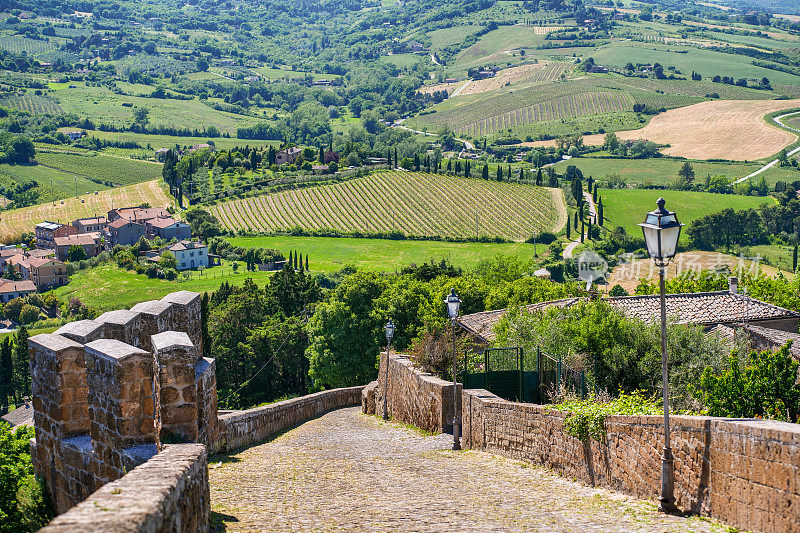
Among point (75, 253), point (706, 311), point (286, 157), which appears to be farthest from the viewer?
point (286, 157)

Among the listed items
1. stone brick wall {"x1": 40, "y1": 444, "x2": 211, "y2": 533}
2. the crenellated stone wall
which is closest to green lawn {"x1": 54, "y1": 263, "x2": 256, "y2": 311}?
the crenellated stone wall

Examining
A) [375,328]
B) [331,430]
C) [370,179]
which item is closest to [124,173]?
[370,179]

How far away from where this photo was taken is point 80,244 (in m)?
118

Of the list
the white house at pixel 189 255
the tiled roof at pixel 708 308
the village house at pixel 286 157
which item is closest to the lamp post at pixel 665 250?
the tiled roof at pixel 708 308

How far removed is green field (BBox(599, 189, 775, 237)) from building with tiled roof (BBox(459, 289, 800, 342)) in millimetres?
78274

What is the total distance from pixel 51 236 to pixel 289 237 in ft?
125

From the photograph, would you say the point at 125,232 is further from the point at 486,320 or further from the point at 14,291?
the point at 486,320

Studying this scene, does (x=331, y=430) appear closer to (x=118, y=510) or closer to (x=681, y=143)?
(x=118, y=510)

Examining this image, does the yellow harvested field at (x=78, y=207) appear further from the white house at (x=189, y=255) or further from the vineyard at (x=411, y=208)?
the white house at (x=189, y=255)

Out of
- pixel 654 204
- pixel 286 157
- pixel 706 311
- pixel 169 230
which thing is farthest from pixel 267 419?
pixel 286 157

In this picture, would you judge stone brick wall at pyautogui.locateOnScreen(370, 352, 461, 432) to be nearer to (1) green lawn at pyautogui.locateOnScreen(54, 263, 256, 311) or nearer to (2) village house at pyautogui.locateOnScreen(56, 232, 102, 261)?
(1) green lawn at pyautogui.locateOnScreen(54, 263, 256, 311)

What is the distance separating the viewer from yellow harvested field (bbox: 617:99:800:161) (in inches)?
6048

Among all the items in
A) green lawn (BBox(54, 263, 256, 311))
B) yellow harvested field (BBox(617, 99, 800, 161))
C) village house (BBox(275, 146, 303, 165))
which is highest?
yellow harvested field (BBox(617, 99, 800, 161))

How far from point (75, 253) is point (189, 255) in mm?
19321
